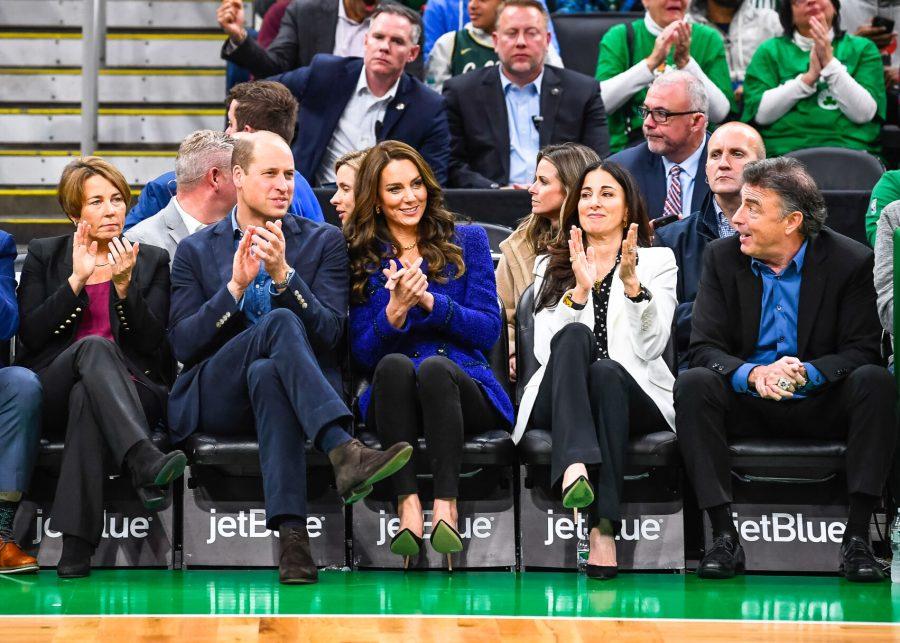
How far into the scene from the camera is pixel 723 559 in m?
3.96

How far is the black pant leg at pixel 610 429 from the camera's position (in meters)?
3.96

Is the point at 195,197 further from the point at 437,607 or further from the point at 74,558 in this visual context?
the point at 437,607

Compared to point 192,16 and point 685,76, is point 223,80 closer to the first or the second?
point 192,16

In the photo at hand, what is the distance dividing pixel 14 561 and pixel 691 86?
10.5 ft

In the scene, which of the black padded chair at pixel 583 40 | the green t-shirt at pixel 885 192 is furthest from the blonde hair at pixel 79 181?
the black padded chair at pixel 583 40

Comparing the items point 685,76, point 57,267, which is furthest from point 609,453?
point 685,76

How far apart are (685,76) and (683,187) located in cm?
49

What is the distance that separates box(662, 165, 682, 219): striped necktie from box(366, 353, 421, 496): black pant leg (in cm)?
182

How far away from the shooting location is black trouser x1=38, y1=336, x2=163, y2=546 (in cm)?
393

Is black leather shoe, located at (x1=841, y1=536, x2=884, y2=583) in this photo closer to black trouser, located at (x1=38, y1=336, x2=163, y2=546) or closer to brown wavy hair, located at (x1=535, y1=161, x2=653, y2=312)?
brown wavy hair, located at (x1=535, y1=161, x2=653, y2=312)

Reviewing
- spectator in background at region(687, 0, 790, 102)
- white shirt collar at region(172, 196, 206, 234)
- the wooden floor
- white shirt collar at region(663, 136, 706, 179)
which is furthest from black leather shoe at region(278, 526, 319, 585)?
spectator in background at region(687, 0, 790, 102)

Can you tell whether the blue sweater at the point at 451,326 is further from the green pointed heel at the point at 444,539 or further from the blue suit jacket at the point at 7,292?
the blue suit jacket at the point at 7,292

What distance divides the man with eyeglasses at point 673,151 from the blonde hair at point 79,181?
207 centimetres

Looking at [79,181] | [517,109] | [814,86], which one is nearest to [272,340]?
[79,181]
